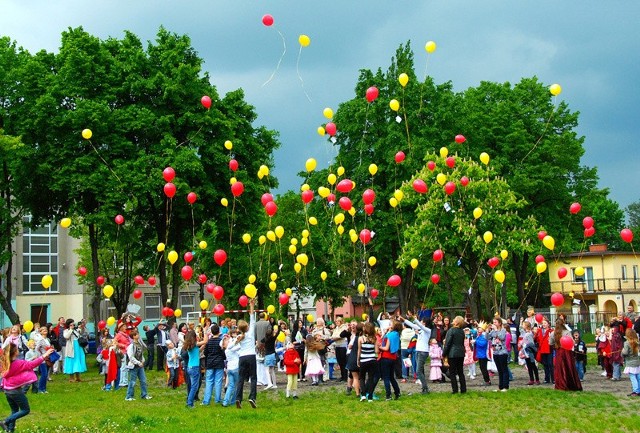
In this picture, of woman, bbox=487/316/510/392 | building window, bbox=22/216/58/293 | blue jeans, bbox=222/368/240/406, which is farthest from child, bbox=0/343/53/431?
building window, bbox=22/216/58/293

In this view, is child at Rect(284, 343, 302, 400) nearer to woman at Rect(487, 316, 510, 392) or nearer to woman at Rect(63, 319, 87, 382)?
woman at Rect(487, 316, 510, 392)

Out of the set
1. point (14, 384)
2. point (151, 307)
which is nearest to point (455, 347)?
point (14, 384)

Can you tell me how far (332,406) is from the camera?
56.4 feet

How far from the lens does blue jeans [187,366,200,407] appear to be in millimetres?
17455

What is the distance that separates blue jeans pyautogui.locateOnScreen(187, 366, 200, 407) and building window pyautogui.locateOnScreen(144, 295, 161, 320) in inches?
2120

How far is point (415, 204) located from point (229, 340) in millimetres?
25194

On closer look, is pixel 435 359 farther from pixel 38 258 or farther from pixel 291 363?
pixel 38 258

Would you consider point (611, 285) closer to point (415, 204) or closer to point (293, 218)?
point (293, 218)

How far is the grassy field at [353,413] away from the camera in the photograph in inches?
536

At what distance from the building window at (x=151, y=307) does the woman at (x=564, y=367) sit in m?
55.2

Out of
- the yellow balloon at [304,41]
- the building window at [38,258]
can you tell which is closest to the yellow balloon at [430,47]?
the yellow balloon at [304,41]

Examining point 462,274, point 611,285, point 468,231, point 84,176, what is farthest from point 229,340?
point 611,285

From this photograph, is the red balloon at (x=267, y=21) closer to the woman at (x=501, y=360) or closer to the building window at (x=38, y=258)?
the woman at (x=501, y=360)

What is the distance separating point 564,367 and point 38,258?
54.5m
